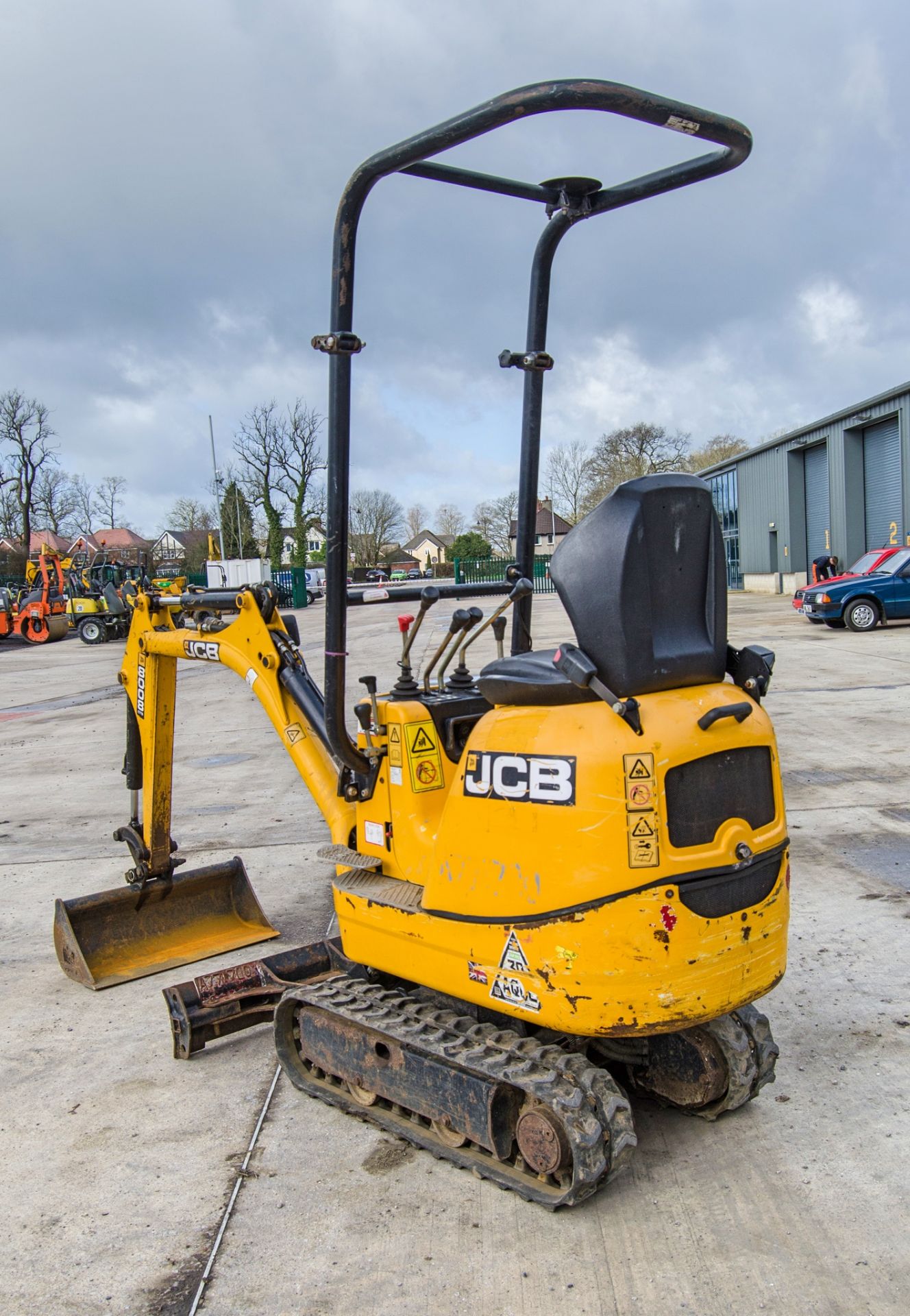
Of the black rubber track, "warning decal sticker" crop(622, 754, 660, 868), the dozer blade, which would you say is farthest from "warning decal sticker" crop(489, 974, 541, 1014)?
the dozer blade

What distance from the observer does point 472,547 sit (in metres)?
87.2

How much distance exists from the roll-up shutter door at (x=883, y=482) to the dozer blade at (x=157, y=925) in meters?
28.1

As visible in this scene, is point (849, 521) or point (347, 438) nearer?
point (347, 438)

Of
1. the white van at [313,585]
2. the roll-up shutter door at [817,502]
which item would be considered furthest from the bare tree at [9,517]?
the roll-up shutter door at [817,502]

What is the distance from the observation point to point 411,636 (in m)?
3.45

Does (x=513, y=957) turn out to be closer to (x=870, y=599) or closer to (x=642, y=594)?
(x=642, y=594)

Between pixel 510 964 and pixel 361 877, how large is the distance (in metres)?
0.82

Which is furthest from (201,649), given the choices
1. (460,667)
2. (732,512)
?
(732,512)

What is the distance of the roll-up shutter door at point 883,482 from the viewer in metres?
31.0

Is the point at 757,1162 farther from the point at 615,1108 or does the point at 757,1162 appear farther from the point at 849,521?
the point at 849,521

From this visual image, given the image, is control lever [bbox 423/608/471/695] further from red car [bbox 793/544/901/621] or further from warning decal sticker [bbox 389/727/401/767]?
red car [bbox 793/544/901/621]

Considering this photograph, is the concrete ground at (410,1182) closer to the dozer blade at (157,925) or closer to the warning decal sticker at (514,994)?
the dozer blade at (157,925)

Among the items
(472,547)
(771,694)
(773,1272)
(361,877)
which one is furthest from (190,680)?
(472,547)

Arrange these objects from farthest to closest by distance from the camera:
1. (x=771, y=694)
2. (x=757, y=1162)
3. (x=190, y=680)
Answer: (x=190, y=680), (x=771, y=694), (x=757, y=1162)
